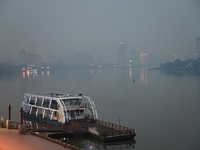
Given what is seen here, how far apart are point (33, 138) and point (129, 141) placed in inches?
279

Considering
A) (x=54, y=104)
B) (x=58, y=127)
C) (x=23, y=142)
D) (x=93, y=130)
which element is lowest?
(x=93, y=130)

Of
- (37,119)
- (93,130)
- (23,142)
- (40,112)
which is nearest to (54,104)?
(37,119)

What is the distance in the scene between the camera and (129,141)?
18219 mm

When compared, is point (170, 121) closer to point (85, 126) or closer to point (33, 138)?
point (85, 126)

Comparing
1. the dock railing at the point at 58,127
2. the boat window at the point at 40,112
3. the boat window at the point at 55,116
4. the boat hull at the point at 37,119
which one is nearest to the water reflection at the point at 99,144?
the dock railing at the point at 58,127

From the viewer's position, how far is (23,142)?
459 inches

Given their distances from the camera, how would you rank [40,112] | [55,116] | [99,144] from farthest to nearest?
[40,112], [55,116], [99,144]

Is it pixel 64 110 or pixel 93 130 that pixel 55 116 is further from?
pixel 93 130

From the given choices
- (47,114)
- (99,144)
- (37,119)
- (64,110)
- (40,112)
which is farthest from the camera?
(40,112)

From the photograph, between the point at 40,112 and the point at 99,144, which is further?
the point at 40,112

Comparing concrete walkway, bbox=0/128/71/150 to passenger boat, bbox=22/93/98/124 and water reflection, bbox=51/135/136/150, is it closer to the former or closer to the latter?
water reflection, bbox=51/135/136/150

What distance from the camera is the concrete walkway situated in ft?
35.8

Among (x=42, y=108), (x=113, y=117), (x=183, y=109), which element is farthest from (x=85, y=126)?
(x=183, y=109)

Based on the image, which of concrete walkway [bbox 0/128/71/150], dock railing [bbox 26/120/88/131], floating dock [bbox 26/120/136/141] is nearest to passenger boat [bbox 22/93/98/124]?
floating dock [bbox 26/120/136/141]
